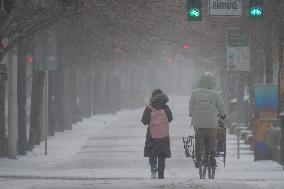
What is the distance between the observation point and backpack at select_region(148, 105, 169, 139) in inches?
757

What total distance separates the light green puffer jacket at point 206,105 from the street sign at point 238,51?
8.25 meters

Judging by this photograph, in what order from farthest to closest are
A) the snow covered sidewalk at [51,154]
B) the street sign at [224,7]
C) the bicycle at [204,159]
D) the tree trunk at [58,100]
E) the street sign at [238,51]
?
the tree trunk at [58,100], the street sign at [238,51], the street sign at [224,7], the snow covered sidewalk at [51,154], the bicycle at [204,159]

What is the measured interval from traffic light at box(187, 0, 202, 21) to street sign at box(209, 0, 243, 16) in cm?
81

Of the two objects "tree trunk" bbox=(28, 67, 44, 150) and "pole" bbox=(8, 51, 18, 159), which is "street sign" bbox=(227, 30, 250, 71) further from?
"tree trunk" bbox=(28, 67, 44, 150)

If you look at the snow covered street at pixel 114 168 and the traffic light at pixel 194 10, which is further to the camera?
the traffic light at pixel 194 10

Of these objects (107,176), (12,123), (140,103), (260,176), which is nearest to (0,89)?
(12,123)

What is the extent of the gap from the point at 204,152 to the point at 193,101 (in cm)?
91

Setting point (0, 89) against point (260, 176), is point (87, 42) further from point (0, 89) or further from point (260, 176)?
point (260, 176)

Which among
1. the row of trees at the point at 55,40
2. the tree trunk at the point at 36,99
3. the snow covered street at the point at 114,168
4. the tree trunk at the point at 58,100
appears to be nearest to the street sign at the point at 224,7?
the row of trees at the point at 55,40

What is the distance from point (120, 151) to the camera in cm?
3159

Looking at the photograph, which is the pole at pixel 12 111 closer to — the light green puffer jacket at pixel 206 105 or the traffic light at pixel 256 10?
the traffic light at pixel 256 10

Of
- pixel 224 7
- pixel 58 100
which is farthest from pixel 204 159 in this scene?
pixel 58 100

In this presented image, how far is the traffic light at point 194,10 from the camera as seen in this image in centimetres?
2575

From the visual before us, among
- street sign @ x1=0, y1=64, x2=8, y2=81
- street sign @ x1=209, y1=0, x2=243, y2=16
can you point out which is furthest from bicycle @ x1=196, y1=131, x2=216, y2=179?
street sign @ x1=209, y1=0, x2=243, y2=16
